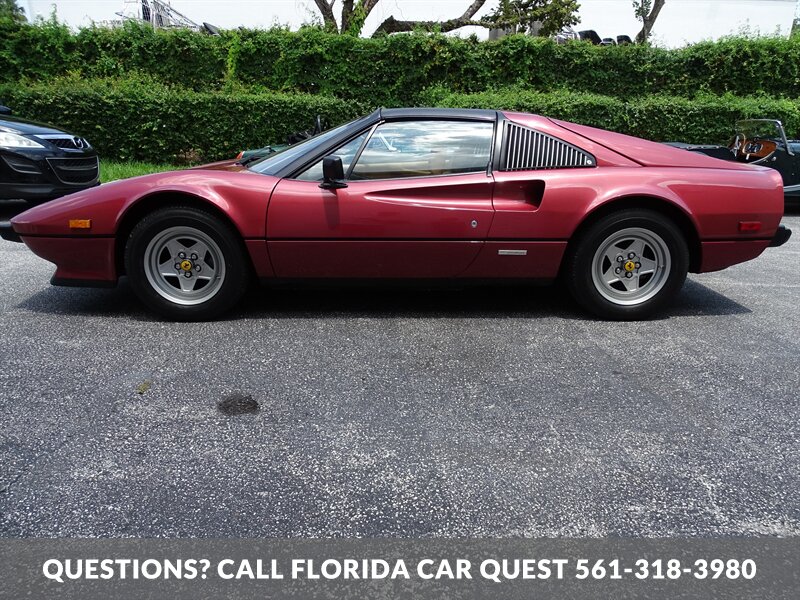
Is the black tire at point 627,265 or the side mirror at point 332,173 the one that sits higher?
the side mirror at point 332,173

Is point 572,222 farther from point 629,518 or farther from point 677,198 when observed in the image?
point 629,518

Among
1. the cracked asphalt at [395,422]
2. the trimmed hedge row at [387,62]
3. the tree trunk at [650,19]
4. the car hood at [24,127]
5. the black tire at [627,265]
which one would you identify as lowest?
the cracked asphalt at [395,422]

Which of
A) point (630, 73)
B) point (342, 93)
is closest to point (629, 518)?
point (342, 93)

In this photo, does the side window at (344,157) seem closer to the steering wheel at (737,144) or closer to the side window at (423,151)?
the side window at (423,151)

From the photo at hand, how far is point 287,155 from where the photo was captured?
4.05m

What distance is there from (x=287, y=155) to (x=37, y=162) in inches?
181

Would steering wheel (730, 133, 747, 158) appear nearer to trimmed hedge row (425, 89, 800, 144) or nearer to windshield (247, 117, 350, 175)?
trimmed hedge row (425, 89, 800, 144)

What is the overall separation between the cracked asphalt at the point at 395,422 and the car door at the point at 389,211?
1.23ft

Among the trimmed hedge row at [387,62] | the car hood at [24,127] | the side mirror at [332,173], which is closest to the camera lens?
the side mirror at [332,173]

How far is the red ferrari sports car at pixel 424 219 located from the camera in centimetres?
377

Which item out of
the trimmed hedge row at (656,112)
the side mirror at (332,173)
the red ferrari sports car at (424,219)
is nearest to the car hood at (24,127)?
the red ferrari sports car at (424,219)

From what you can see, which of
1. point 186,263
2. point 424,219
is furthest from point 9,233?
point 424,219

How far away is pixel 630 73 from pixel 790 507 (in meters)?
13.9

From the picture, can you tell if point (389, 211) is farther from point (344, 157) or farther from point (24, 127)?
point (24, 127)
